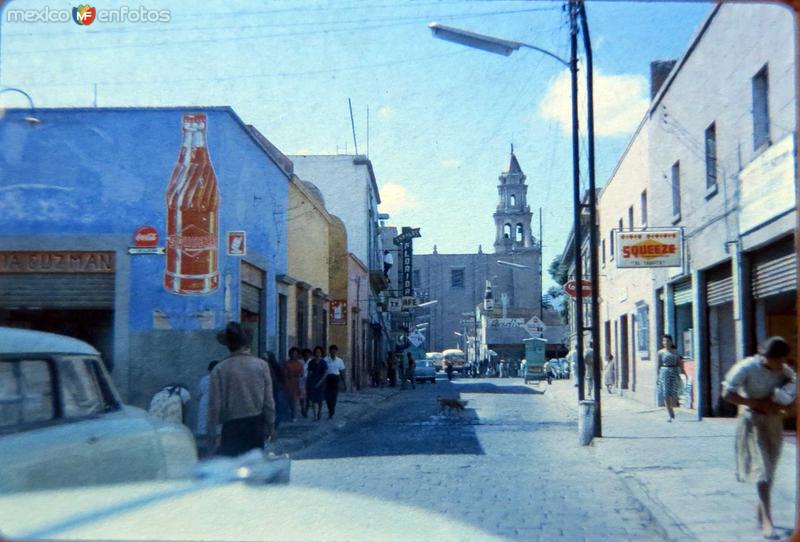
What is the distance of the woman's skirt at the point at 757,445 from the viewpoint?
4.98 meters

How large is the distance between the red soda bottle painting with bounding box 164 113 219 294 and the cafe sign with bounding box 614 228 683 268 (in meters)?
3.50

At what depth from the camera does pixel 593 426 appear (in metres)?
12.2

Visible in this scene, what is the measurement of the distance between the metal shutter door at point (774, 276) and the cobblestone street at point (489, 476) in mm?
2017

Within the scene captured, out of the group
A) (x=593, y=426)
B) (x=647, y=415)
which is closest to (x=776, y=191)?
(x=593, y=426)

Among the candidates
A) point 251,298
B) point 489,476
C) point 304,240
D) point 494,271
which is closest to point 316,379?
point 489,476

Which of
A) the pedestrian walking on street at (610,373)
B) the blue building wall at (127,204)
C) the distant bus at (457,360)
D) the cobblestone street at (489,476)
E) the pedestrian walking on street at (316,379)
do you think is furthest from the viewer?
the distant bus at (457,360)

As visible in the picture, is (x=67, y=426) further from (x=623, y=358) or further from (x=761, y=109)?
(x=623, y=358)

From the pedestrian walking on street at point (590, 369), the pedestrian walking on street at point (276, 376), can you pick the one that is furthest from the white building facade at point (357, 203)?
the pedestrian walking on street at point (590, 369)

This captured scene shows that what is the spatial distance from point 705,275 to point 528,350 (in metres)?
35.4

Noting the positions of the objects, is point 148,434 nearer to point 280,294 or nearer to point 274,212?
→ point 274,212

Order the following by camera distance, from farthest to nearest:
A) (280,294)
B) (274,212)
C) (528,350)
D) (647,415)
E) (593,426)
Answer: (528,350) < (647,415) < (593,426) < (280,294) < (274,212)

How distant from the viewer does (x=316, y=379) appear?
585 inches

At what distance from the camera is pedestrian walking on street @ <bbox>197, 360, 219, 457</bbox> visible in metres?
5.04

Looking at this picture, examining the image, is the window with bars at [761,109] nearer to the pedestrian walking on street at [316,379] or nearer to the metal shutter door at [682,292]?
the metal shutter door at [682,292]
